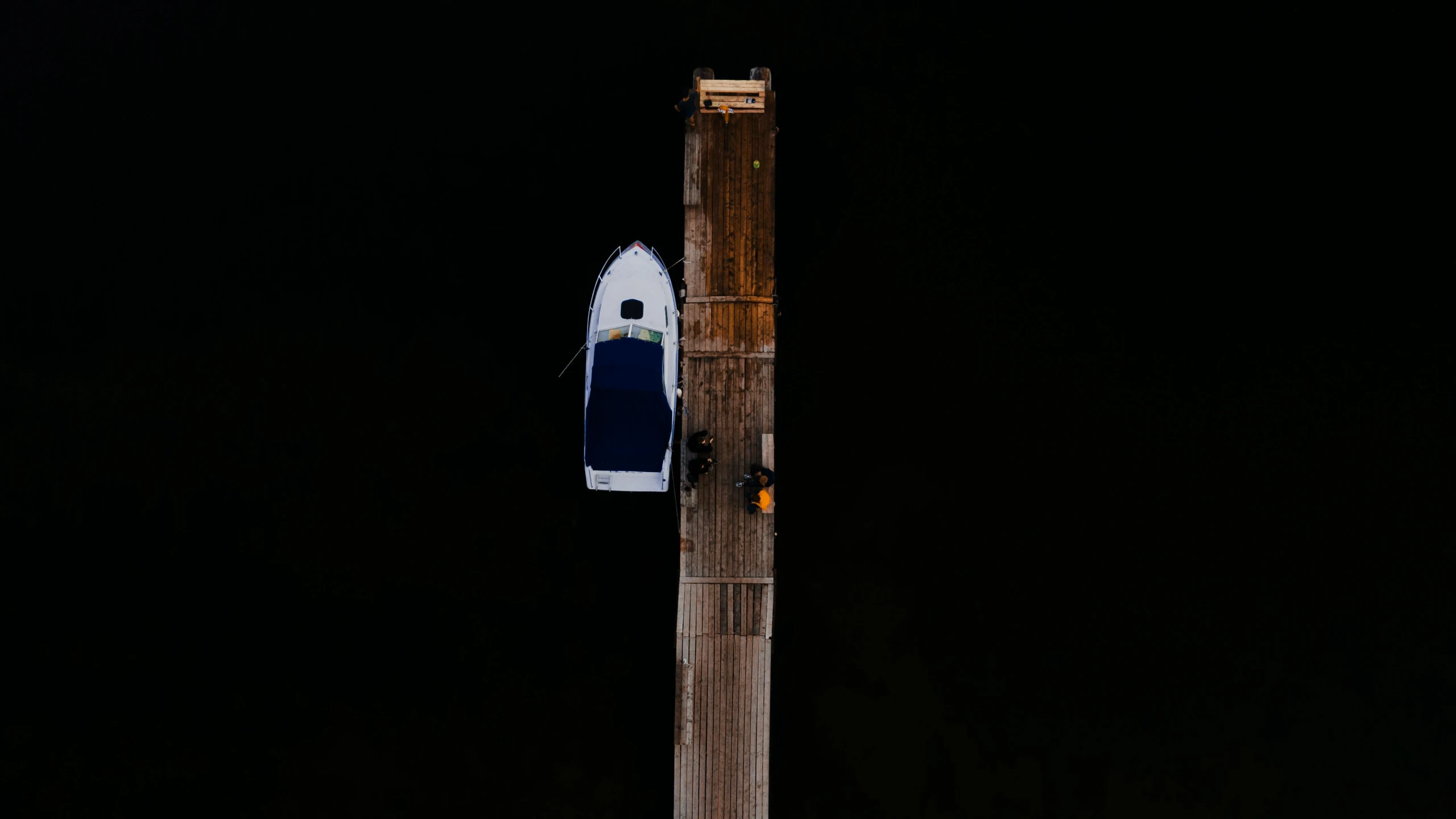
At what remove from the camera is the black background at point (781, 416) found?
12.9 metres

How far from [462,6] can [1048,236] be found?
38.0 feet

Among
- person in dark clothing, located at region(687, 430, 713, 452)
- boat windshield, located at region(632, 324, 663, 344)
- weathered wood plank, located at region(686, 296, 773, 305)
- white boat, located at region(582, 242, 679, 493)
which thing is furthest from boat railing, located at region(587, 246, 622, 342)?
person in dark clothing, located at region(687, 430, 713, 452)

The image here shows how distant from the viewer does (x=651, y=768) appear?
42.2ft

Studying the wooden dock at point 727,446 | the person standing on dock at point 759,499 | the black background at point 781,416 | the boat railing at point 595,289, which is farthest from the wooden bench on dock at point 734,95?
the person standing on dock at point 759,499

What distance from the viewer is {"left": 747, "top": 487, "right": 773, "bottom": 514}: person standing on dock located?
12.5 m

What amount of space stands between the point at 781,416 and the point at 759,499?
5.40 ft

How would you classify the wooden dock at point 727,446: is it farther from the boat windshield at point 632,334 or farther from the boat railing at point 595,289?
the boat railing at point 595,289

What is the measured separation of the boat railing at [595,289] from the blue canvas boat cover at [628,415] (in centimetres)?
89

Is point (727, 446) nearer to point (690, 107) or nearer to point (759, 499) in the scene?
point (759, 499)

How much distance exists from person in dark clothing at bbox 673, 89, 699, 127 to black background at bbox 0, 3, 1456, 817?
410mm

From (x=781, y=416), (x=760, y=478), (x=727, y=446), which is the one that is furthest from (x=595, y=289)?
(x=760, y=478)

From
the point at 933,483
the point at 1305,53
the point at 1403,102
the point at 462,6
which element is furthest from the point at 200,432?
the point at 1403,102

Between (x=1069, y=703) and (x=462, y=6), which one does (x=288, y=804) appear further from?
(x=462, y=6)

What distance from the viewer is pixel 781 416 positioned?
520 inches
